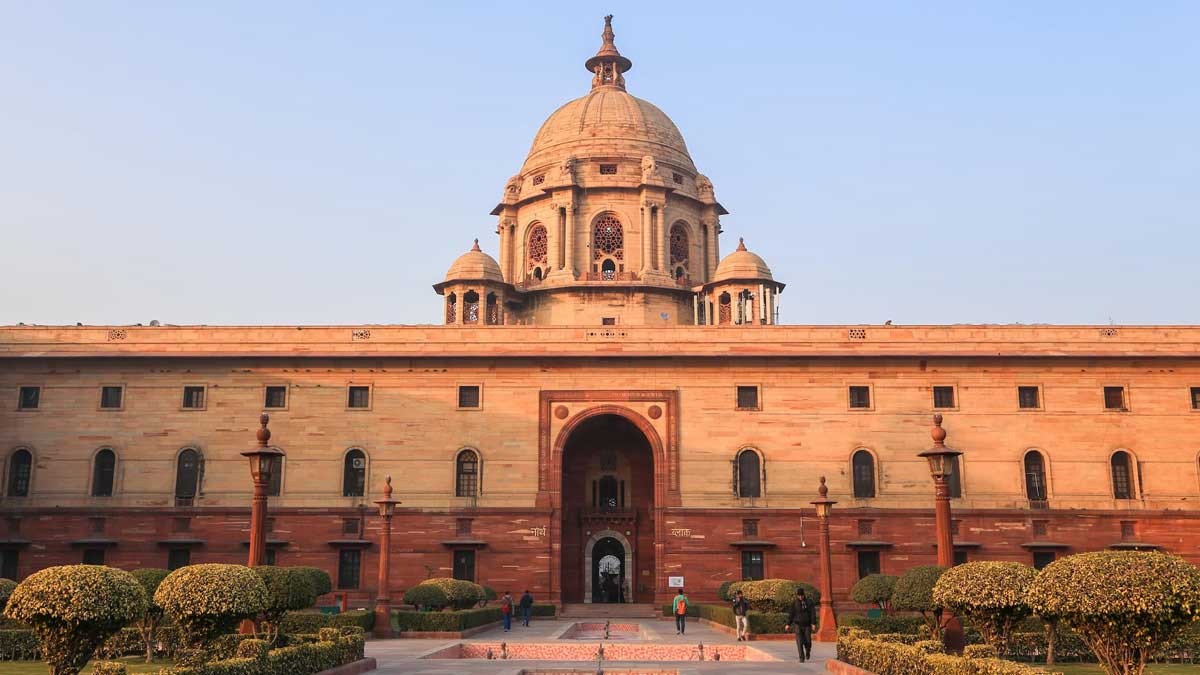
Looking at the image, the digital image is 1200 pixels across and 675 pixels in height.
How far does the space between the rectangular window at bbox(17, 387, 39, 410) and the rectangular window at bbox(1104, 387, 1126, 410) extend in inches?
1597

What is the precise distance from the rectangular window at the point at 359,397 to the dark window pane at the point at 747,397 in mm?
14115

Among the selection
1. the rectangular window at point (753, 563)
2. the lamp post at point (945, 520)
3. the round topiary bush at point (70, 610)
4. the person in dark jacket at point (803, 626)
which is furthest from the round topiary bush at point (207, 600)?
the rectangular window at point (753, 563)

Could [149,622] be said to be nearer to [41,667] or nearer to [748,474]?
[41,667]

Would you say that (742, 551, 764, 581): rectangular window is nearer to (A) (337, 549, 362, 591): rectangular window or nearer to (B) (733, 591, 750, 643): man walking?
(B) (733, 591, 750, 643): man walking

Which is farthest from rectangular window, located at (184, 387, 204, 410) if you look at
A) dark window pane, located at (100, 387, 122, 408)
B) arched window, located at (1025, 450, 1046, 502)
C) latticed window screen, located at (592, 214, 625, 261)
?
arched window, located at (1025, 450, 1046, 502)

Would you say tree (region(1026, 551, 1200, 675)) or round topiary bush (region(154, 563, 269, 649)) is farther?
round topiary bush (region(154, 563, 269, 649))

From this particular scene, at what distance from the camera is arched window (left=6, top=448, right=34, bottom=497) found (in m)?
41.2

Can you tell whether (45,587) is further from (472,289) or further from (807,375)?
(472,289)

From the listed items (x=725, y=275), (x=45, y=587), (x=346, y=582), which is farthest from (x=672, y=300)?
(x=45, y=587)

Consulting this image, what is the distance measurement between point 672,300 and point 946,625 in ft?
109

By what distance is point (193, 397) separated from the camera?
41750mm

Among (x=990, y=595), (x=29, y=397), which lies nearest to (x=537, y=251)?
(x=29, y=397)

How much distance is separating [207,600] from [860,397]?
Answer: 2959 cm

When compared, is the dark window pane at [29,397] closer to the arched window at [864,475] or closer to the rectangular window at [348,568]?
the rectangular window at [348,568]
